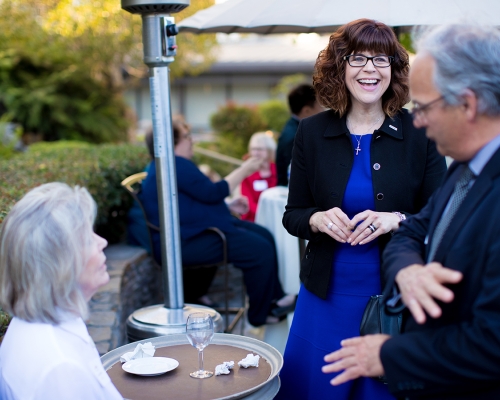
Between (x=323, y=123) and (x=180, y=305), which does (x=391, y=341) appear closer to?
(x=323, y=123)

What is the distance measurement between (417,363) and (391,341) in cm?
8

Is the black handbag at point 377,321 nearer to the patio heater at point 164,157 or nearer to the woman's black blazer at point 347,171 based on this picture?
the woman's black blazer at point 347,171

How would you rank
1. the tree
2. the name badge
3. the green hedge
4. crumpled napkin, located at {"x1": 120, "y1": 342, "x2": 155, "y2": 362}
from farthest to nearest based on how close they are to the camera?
1. the tree
2. the name badge
3. the green hedge
4. crumpled napkin, located at {"x1": 120, "y1": 342, "x2": 155, "y2": 362}

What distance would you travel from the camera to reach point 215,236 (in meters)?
4.92

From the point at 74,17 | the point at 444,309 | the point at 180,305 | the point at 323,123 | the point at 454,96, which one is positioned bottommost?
the point at 180,305

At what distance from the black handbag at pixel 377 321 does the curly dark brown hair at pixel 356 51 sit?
0.78 metres

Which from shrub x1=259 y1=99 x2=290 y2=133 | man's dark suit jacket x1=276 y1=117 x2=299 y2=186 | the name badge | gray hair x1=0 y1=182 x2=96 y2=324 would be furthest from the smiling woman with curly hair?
shrub x1=259 y1=99 x2=290 y2=133

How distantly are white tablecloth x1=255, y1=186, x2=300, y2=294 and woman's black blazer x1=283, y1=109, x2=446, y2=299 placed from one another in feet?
7.21

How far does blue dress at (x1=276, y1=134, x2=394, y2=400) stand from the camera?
8.02 feet

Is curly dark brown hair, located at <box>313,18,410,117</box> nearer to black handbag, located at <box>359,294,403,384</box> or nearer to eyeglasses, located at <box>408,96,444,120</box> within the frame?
black handbag, located at <box>359,294,403,384</box>

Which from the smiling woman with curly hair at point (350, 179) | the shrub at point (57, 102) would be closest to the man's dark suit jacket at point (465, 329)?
the smiling woman with curly hair at point (350, 179)

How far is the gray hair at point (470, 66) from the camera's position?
4.58 ft

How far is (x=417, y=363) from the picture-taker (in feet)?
4.73

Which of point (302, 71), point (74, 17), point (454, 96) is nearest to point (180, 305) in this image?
Answer: point (454, 96)
